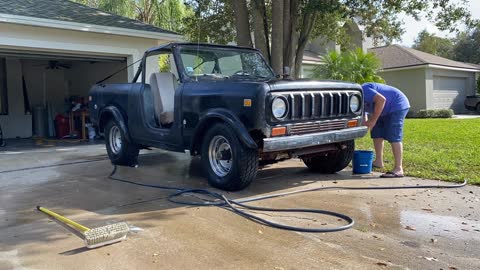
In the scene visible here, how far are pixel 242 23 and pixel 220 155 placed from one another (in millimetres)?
5429

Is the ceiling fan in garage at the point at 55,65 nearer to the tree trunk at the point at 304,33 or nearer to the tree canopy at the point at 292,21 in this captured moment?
the tree canopy at the point at 292,21

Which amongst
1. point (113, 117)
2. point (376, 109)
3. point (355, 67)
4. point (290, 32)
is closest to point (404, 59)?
point (355, 67)

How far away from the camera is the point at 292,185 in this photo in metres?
6.34

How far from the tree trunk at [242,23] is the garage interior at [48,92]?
4.76m

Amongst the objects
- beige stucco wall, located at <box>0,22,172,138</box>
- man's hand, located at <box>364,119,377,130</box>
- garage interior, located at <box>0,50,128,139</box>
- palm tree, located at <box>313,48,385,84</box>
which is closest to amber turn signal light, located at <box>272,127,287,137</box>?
man's hand, located at <box>364,119,377,130</box>

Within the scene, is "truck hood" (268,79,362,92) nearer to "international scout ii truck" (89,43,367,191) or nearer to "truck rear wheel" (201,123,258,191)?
"international scout ii truck" (89,43,367,191)

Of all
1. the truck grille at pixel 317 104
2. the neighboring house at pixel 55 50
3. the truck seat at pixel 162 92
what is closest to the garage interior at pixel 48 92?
the neighboring house at pixel 55 50

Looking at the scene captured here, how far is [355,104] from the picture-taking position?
6.48 meters

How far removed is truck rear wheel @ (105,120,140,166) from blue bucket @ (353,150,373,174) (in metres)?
3.82

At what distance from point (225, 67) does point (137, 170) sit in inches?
98.0

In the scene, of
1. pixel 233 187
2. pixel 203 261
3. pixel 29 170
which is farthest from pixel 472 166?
pixel 29 170

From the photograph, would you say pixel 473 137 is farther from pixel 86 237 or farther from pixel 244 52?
pixel 86 237

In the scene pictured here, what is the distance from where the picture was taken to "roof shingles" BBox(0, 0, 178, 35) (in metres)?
10.6

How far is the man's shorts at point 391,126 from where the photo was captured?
269 inches
